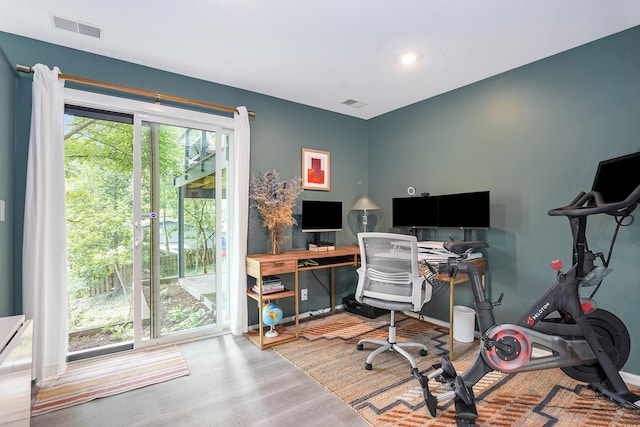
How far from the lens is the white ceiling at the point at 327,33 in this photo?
2.01 m

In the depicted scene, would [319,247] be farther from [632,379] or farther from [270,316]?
[632,379]

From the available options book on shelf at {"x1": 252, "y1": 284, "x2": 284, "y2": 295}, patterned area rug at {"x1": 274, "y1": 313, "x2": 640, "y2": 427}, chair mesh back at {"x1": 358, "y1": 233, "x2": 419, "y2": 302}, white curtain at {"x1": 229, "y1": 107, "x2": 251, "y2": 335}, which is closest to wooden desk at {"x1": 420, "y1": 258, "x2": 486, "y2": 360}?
patterned area rug at {"x1": 274, "y1": 313, "x2": 640, "y2": 427}

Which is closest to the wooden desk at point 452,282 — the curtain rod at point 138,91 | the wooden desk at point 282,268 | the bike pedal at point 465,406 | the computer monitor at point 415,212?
the computer monitor at point 415,212

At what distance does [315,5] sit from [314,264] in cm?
227

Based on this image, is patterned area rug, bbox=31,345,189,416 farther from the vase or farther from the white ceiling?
the white ceiling

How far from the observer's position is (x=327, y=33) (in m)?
2.29

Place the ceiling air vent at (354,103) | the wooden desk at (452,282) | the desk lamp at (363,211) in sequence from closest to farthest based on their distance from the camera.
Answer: the wooden desk at (452,282), the ceiling air vent at (354,103), the desk lamp at (363,211)

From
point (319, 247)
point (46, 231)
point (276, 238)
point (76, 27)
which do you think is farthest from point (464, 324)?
point (76, 27)

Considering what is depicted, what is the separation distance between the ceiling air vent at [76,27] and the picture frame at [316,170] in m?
2.13

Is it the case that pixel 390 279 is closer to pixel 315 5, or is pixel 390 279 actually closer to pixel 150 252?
pixel 315 5

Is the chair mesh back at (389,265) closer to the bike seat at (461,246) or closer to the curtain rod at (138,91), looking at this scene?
the bike seat at (461,246)

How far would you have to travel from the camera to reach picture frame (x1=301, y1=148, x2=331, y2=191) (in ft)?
12.3

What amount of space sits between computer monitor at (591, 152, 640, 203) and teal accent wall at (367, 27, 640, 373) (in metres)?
0.29

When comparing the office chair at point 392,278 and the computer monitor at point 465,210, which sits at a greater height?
the computer monitor at point 465,210
